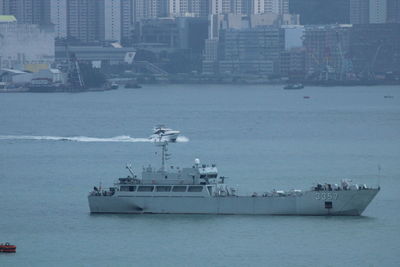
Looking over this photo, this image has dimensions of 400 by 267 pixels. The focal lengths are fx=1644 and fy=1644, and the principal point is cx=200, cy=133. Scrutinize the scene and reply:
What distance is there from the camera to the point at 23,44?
11875 centimetres

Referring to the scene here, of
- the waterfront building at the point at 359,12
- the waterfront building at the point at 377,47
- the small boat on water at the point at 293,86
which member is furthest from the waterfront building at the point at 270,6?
the small boat on water at the point at 293,86

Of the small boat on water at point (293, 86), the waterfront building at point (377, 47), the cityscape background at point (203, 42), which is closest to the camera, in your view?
the small boat on water at point (293, 86)

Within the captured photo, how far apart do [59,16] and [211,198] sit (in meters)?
113

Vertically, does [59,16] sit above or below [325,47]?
above

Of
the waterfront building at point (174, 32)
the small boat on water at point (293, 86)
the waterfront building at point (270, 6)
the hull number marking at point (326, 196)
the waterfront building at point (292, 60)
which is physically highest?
the waterfront building at point (270, 6)

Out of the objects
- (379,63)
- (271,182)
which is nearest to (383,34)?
(379,63)

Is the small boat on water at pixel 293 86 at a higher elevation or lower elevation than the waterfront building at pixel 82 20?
lower

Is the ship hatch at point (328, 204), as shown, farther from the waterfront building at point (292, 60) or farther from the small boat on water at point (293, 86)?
the waterfront building at point (292, 60)

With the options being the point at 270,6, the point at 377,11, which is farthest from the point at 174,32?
the point at 270,6

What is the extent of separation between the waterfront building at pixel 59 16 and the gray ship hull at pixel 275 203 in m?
111

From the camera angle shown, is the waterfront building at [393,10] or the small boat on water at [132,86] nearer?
the small boat on water at [132,86]

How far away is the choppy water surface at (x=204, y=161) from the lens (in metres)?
28.7

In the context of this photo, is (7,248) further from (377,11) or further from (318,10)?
(318,10)

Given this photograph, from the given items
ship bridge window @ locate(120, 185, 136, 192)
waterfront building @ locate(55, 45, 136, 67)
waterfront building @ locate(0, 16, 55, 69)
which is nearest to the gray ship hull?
ship bridge window @ locate(120, 185, 136, 192)
